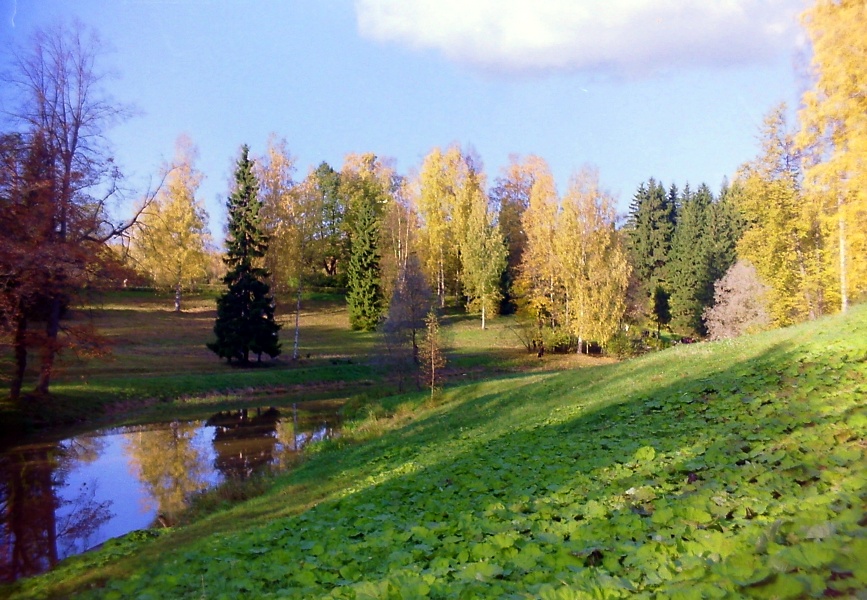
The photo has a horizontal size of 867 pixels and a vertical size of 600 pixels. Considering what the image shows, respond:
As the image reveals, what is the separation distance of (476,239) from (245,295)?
2245 centimetres

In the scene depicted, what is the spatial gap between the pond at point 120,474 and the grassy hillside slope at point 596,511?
308 cm

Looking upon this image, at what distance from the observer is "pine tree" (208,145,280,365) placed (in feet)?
139

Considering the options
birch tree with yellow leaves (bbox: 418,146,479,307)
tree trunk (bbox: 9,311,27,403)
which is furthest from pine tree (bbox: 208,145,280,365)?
birch tree with yellow leaves (bbox: 418,146,479,307)

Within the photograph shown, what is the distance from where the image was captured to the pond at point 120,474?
1495cm

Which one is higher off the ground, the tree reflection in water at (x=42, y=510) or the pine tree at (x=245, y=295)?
the pine tree at (x=245, y=295)

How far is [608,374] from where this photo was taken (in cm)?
2384

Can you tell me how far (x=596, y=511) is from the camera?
6.78 metres

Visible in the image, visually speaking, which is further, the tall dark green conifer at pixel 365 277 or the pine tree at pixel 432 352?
the tall dark green conifer at pixel 365 277

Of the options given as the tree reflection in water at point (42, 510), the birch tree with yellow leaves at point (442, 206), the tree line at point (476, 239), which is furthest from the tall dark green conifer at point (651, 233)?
the tree reflection in water at point (42, 510)

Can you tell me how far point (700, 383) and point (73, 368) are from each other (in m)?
32.3

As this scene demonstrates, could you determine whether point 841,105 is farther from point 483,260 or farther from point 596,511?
point 483,260

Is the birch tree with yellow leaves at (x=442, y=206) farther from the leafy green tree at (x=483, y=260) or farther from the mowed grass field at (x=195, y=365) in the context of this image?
the mowed grass field at (x=195, y=365)

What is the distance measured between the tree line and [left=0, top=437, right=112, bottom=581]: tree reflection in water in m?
5.97

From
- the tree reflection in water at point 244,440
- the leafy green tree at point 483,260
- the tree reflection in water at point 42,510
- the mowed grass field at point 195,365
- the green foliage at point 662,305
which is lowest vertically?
the tree reflection in water at point 244,440
